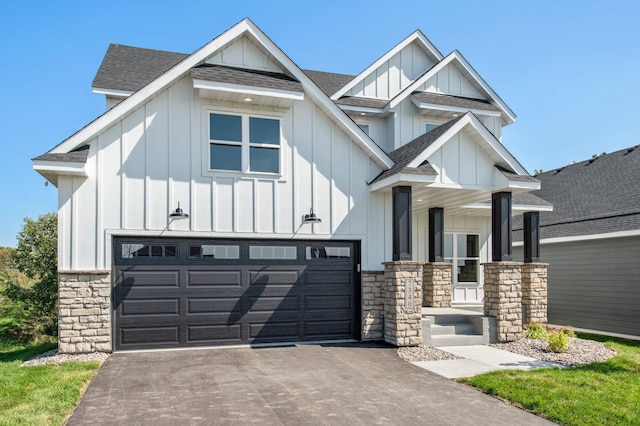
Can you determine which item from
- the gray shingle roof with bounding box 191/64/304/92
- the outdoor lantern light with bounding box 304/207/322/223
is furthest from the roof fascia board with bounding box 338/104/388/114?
the outdoor lantern light with bounding box 304/207/322/223

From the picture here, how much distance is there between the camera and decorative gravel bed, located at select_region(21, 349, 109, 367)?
28.2 feet

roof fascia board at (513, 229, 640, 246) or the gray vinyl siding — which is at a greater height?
roof fascia board at (513, 229, 640, 246)

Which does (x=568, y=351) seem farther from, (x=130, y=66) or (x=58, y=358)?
(x=130, y=66)

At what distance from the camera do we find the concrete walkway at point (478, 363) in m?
8.14

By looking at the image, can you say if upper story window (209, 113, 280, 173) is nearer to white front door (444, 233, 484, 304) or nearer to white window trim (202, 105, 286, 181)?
white window trim (202, 105, 286, 181)

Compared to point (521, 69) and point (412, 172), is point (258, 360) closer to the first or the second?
point (412, 172)

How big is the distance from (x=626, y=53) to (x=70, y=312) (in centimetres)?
1493

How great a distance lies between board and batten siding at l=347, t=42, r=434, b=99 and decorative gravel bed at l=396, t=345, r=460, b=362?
835 cm

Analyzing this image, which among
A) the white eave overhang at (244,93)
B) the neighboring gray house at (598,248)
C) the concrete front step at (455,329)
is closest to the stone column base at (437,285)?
the concrete front step at (455,329)

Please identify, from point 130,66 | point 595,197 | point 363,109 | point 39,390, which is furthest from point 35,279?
point 595,197

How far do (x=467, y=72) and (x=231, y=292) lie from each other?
1071 centimetres

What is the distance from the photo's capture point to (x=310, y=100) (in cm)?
1117

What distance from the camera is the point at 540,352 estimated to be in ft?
32.7

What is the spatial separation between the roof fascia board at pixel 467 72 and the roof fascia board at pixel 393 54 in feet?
2.18
